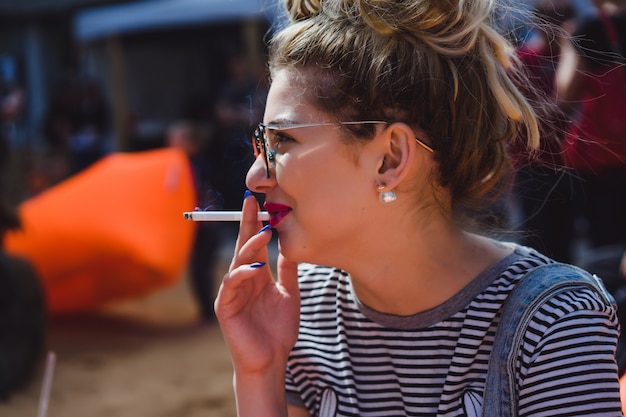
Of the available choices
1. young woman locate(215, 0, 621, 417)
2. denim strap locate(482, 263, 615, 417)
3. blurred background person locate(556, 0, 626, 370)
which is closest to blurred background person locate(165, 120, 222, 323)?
blurred background person locate(556, 0, 626, 370)

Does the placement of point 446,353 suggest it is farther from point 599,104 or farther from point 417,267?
point 599,104

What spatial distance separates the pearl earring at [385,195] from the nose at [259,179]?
0.19 m

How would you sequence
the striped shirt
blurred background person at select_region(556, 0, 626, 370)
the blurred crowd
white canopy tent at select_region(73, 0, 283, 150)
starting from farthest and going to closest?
white canopy tent at select_region(73, 0, 283, 150) < blurred background person at select_region(556, 0, 626, 370) < the blurred crowd < the striped shirt

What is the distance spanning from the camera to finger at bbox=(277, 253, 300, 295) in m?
1.58

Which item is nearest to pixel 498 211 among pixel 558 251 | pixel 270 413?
pixel 270 413

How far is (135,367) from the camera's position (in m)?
4.54

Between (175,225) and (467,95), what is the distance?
3709 millimetres

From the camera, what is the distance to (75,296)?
5160mm

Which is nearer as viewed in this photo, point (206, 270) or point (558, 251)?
point (558, 251)

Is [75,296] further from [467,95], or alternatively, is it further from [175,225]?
[467,95]

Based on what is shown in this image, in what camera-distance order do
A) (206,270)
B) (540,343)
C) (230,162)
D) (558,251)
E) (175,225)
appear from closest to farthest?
1. (540,343)
2. (230,162)
3. (558,251)
4. (175,225)
5. (206,270)

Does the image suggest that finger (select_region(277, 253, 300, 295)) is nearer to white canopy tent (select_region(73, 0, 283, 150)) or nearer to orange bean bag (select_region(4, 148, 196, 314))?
orange bean bag (select_region(4, 148, 196, 314))

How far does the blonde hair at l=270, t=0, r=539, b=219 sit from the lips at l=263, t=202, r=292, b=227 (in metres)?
0.19

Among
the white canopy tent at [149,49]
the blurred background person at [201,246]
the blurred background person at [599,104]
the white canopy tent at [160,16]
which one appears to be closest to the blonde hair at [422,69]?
the blurred background person at [599,104]
